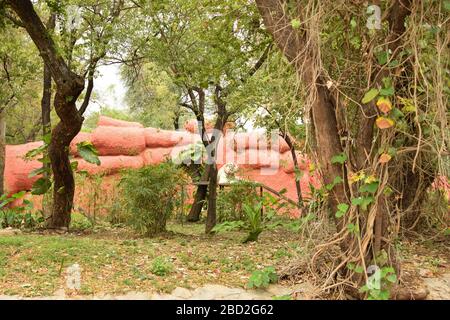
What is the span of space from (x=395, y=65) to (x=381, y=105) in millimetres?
340

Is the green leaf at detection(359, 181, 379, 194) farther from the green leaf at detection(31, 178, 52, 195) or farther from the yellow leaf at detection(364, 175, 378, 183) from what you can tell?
the green leaf at detection(31, 178, 52, 195)

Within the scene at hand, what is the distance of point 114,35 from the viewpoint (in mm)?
8055

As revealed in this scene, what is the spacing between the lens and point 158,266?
4.49m

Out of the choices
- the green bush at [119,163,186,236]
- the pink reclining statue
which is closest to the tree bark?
the green bush at [119,163,186,236]

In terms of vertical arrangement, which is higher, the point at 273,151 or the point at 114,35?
the point at 114,35

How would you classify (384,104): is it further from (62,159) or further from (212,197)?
(62,159)

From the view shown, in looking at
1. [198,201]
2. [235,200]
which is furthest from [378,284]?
[198,201]

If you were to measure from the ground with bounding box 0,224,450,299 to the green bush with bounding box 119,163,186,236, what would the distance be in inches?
15.0

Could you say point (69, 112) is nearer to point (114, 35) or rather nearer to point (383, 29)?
point (114, 35)

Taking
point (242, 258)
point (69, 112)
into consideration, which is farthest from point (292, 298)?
point (69, 112)

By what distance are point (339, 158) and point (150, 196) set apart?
11.7 ft

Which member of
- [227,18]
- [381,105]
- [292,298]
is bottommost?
[292,298]

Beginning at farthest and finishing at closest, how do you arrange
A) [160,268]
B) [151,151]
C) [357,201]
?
[151,151], [160,268], [357,201]

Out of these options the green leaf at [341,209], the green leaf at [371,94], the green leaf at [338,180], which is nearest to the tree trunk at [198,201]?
the green leaf at [338,180]
